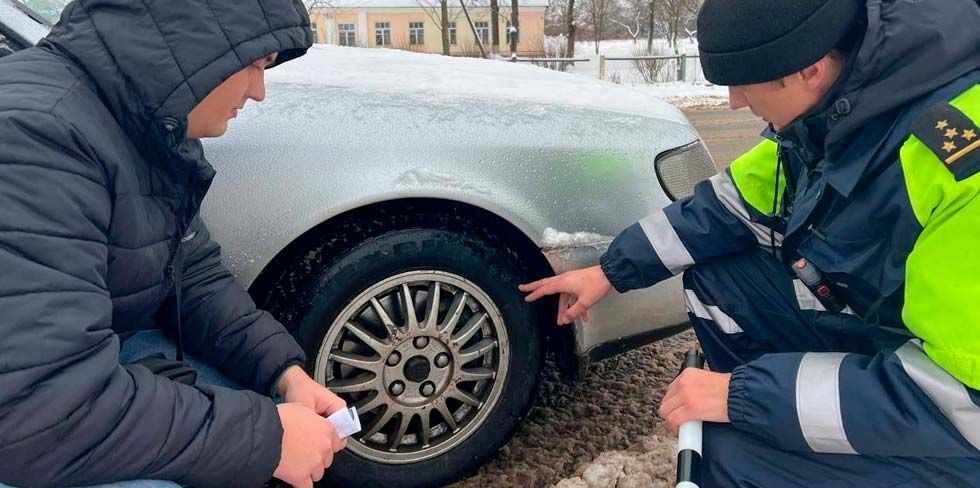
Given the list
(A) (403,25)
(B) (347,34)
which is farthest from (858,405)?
(B) (347,34)

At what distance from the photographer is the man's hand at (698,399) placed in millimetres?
1675

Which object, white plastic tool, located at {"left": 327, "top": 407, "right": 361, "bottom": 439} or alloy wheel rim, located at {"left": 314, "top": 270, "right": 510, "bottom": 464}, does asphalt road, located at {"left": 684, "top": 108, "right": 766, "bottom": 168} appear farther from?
white plastic tool, located at {"left": 327, "top": 407, "right": 361, "bottom": 439}

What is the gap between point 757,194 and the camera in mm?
2033

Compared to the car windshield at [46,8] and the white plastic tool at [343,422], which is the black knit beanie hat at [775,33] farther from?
the car windshield at [46,8]

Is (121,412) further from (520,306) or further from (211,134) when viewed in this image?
(520,306)

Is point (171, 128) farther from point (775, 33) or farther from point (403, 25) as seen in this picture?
point (403, 25)

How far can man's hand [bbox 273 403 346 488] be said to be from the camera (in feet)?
4.85

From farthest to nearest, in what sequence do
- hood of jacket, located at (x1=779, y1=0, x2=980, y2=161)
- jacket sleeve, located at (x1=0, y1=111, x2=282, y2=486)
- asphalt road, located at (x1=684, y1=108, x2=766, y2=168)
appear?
asphalt road, located at (x1=684, y1=108, x2=766, y2=168) < hood of jacket, located at (x1=779, y1=0, x2=980, y2=161) < jacket sleeve, located at (x1=0, y1=111, x2=282, y2=486)

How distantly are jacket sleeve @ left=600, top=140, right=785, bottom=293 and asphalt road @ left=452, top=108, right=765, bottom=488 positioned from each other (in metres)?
0.52

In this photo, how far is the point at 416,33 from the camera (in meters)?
45.9

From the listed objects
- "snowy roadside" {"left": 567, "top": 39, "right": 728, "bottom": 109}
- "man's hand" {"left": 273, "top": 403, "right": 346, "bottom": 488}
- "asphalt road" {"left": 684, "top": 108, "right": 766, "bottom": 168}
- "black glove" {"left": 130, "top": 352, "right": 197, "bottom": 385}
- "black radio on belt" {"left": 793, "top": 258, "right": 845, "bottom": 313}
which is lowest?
"snowy roadside" {"left": 567, "top": 39, "right": 728, "bottom": 109}

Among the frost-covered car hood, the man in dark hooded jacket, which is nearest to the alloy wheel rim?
the man in dark hooded jacket

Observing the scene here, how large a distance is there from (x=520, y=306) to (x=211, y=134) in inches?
38.5

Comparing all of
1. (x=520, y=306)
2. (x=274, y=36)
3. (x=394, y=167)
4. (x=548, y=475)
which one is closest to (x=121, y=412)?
(x=274, y=36)
